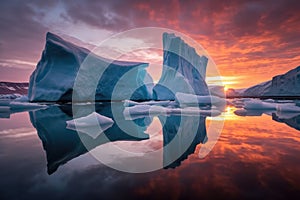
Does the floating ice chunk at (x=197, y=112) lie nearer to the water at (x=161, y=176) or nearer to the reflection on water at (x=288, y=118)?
the reflection on water at (x=288, y=118)

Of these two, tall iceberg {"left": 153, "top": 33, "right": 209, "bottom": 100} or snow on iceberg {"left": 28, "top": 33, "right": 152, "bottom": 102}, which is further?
tall iceberg {"left": 153, "top": 33, "right": 209, "bottom": 100}

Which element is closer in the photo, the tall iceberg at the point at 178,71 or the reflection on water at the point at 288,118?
the reflection on water at the point at 288,118

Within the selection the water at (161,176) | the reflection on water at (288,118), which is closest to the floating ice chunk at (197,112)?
the reflection on water at (288,118)

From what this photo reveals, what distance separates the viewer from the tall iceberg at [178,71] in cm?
1806

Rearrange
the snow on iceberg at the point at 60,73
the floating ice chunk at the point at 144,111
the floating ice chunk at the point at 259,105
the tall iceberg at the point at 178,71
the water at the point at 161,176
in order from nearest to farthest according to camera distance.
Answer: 1. the water at the point at 161,176
2. the floating ice chunk at the point at 144,111
3. the floating ice chunk at the point at 259,105
4. the snow on iceberg at the point at 60,73
5. the tall iceberg at the point at 178,71

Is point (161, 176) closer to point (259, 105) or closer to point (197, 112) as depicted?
point (197, 112)

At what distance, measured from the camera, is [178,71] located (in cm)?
1822

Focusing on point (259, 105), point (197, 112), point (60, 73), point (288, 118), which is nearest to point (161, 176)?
point (288, 118)

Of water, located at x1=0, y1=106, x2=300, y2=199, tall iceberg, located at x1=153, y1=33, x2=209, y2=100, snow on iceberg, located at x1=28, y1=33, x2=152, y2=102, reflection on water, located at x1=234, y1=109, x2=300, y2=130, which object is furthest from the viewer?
tall iceberg, located at x1=153, y1=33, x2=209, y2=100

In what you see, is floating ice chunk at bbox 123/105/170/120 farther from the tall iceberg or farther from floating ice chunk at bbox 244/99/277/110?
the tall iceberg

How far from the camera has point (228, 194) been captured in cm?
115

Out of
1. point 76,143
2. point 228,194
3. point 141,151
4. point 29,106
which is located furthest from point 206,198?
point 29,106

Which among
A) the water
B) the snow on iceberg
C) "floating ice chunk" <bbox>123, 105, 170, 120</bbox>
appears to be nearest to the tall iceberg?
the snow on iceberg

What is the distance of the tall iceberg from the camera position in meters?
18.1
